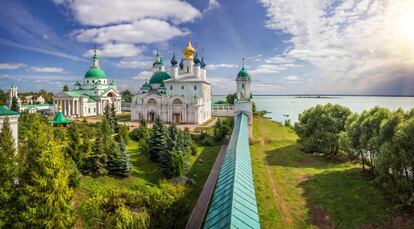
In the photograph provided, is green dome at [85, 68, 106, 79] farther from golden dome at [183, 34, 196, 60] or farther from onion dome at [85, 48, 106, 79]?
golden dome at [183, 34, 196, 60]

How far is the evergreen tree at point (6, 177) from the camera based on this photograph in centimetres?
1004

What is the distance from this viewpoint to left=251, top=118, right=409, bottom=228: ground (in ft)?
43.7

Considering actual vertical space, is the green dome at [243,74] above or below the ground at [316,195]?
above

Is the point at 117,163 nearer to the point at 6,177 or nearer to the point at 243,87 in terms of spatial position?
the point at 6,177

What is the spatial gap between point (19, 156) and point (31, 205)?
250 cm

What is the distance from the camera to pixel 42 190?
33.4 ft

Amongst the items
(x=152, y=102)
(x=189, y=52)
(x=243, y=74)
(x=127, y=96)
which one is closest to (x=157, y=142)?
(x=243, y=74)

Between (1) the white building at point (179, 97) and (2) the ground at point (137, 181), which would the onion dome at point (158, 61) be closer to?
(1) the white building at point (179, 97)

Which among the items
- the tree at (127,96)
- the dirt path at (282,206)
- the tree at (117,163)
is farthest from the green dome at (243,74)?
the tree at (127,96)

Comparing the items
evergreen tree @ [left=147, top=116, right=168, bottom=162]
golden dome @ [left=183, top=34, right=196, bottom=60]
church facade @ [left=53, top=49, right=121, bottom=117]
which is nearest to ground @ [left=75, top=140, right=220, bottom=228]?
evergreen tree @ [left=147, top=116, right=168, bottom=162]

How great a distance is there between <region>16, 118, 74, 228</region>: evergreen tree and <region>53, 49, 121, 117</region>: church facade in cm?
4496

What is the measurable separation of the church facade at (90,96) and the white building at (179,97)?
9924 millimetres

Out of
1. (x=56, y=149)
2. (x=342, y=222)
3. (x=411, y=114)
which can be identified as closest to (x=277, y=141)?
(x=411, y=114)

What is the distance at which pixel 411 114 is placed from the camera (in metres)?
16.3
